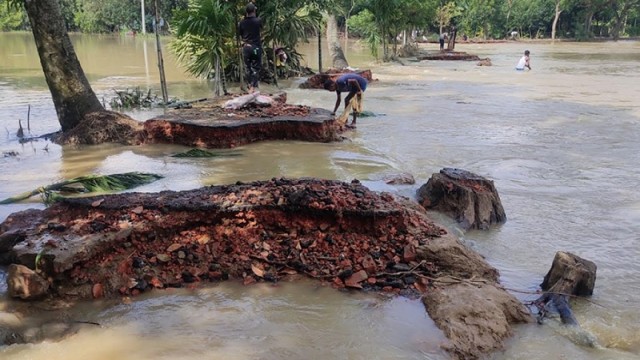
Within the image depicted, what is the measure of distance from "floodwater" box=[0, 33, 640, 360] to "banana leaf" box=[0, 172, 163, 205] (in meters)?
0.17

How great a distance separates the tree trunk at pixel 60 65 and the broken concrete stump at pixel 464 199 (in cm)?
644

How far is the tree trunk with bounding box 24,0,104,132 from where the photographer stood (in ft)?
28.9

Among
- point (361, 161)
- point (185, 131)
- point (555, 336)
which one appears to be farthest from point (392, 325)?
point (185, 131)

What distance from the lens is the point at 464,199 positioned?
5.98m

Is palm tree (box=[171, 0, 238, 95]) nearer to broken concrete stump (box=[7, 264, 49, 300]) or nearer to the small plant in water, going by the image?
the small plant in water

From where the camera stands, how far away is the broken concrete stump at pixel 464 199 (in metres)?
5.93

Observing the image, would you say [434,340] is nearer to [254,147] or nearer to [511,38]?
[254,147]

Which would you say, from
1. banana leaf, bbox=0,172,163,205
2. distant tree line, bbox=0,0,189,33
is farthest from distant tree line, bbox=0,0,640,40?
banana leaf, bbox=0,172,163,205

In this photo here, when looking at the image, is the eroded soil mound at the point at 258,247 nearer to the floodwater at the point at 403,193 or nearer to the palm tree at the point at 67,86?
the floodwater at the point at 403,193

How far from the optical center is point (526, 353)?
3.56m

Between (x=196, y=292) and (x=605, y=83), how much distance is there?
20.3 m

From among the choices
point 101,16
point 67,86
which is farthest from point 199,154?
point 101,16

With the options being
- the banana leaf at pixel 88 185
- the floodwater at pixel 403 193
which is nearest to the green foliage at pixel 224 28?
the floodwater at pixel 403 193

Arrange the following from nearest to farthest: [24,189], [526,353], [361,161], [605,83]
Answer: [526,353] → [24,189] → [361,161] → [605,83]
